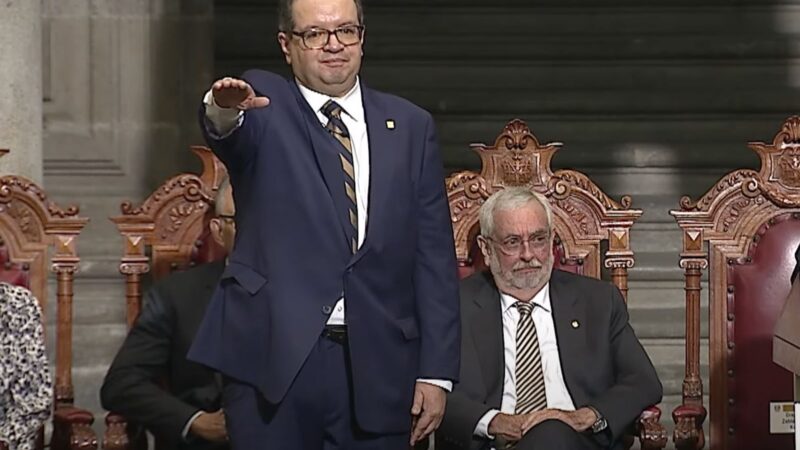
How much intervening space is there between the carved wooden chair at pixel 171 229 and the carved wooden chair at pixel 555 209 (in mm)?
680

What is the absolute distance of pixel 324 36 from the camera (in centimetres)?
365

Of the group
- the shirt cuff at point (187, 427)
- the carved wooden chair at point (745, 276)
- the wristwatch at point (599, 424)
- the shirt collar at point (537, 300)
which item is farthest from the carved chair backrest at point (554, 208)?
the shirt cuff at point (187, 427)

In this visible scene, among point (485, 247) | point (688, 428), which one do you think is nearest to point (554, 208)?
point (485, 247)

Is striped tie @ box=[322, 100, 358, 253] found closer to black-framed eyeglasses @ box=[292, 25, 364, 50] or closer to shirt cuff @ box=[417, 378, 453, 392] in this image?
black-framed eyeglasses @ box=[292, 25, 364, 50]

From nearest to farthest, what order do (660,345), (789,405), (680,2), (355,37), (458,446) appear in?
(355,37) < (458,446) < (789,405) < (660,345) < (680,2)

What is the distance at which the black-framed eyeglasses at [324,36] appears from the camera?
365 centimetres

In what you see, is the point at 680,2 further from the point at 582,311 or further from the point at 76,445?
the point at 76,445

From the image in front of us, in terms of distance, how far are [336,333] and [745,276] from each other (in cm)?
181

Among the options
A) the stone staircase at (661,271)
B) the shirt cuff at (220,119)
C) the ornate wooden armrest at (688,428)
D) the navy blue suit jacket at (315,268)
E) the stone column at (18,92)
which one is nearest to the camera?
the shirt cuff at (220,119)

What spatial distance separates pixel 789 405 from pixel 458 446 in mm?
970

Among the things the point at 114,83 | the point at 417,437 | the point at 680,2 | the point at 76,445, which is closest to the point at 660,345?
the point at 680,2

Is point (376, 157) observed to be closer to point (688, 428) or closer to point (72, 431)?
point (72, 431)

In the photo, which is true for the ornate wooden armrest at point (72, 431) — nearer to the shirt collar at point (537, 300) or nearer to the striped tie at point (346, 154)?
the shirt collar at point (537, 300)

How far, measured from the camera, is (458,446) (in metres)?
4.73
